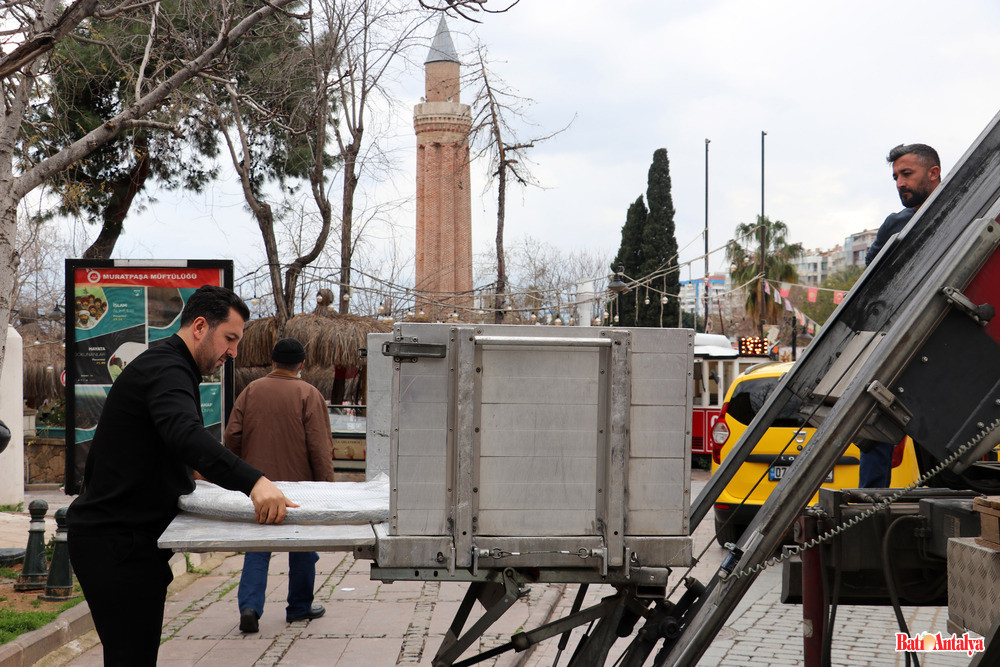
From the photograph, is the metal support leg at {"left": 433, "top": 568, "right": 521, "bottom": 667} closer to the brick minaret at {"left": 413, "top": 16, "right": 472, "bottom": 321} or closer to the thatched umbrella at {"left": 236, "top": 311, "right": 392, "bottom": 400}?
the thatched umbrella at {"left": 236, "top": 311, "right": 392, "bottom": 400}

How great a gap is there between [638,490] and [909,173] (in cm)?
314

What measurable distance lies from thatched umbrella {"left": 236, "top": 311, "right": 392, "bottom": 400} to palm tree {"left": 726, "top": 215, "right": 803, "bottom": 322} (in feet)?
105

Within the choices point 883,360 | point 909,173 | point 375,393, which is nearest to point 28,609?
point 375,393

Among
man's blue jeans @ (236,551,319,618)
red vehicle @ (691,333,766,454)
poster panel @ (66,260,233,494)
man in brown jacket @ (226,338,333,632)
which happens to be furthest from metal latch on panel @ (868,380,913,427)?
red vehicle @ (691,333,766,454)

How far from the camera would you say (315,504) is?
3.67 metres

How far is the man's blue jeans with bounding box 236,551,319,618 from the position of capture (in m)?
6.65

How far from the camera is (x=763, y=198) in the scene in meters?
46.6

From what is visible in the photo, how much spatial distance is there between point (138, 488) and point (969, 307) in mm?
3311

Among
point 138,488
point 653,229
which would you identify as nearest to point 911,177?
point 138,488

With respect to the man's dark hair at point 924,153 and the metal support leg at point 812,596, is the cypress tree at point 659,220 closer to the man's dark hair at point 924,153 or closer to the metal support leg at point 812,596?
the man's dark hair at point 924,153

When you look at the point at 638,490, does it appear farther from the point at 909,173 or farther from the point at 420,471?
the point at 909,173

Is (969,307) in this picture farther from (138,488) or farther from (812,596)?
(138,488)

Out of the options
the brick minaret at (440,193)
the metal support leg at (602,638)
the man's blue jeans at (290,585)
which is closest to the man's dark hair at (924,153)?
the metal support leg at (602,638)

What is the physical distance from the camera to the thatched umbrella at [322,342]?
16.6 meters
